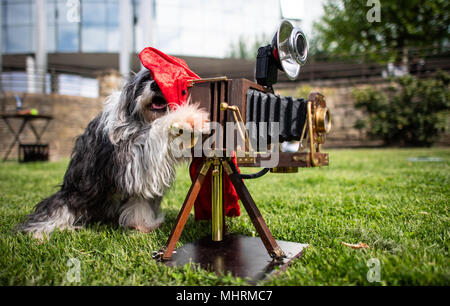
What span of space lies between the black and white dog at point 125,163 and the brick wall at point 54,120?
1130 cm

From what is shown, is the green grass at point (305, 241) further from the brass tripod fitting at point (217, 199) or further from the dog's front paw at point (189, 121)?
the dog's front paw at point (189, 121)

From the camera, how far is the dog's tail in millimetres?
2447

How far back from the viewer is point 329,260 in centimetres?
187

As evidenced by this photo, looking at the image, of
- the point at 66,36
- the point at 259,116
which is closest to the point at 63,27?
the point at 66,36

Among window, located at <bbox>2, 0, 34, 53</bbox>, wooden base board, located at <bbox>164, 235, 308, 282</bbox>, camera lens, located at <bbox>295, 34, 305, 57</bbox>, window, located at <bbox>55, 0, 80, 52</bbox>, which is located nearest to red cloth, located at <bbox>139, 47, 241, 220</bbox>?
wooden base board, located at <bbox>164, 235, 308, 282</bbox>

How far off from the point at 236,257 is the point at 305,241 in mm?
A: 672

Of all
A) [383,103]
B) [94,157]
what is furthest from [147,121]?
[383,103]

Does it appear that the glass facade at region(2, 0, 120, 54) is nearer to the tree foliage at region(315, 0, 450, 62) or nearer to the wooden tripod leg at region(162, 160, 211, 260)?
the tree foliage at region(315, 0, 450, 62)

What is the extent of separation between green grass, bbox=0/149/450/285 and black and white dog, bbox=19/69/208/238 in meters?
0.14

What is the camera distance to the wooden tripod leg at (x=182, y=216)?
1.97m

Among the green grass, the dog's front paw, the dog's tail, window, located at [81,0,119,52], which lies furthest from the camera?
window, located at [81,0,119,52]

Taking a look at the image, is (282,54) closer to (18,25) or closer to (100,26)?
(100,26)
